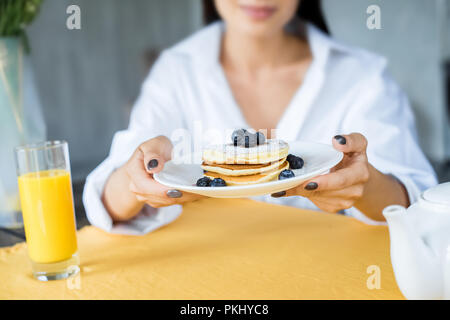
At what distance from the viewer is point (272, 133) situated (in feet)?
4.37

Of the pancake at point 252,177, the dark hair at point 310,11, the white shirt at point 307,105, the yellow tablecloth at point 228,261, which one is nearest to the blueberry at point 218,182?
the pancake at point 252,177

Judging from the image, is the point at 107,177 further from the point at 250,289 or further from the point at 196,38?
the point at 196,38

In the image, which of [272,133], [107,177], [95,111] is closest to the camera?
[107,177]

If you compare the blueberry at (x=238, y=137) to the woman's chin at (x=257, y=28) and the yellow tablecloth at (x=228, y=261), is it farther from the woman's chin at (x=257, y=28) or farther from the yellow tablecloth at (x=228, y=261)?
the woman's chin at (x=257, y=28)

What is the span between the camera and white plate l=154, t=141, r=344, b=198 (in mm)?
602

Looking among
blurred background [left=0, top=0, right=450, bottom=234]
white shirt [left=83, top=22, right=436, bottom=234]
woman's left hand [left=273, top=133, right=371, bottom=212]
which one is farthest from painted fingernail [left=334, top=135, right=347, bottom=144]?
blurred background [left=0, top=0, right=450, bottom=234]

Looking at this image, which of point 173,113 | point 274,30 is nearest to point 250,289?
point 173,113

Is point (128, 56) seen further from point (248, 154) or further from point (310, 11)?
point (248, 154)

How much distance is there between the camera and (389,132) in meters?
1.11

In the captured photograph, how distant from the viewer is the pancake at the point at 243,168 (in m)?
0.72

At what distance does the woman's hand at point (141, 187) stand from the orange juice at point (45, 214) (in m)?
0.11

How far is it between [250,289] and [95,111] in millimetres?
2923

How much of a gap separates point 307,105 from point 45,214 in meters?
0.82
